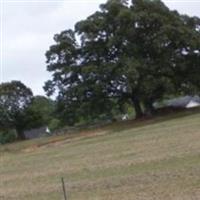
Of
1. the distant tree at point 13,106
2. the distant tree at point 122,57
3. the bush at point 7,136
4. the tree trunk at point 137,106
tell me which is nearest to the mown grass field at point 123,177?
the distant tree at point 122,57

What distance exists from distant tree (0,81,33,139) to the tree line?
58.8 feet

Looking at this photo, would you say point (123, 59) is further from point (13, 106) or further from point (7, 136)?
point (7, 136)

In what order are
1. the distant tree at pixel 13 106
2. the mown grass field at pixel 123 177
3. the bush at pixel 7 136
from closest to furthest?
1. the mown grass field at pixel 123 177
2. the distant tree at pixel 13 106
3. the bush at pixel 7 136

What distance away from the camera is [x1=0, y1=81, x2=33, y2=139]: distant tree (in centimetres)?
7969

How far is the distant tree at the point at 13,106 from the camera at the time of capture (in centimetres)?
7969

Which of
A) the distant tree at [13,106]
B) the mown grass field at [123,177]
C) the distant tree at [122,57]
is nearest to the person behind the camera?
the mown grass field at [123,177]

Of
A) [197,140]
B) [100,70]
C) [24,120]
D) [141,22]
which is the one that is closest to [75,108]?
[100,70]

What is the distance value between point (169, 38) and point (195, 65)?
376 cm

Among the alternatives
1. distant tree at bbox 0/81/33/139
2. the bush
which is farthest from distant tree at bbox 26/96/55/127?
the bush

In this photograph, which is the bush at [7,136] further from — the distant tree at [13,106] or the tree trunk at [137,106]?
the tree trunk at [137,106]

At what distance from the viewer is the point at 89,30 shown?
59.5 metres

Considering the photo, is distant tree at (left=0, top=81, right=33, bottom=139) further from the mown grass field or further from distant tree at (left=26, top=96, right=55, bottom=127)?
the mown grass field

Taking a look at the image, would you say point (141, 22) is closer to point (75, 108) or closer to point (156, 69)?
point (156, 69)

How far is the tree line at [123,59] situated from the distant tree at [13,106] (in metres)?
17.9
